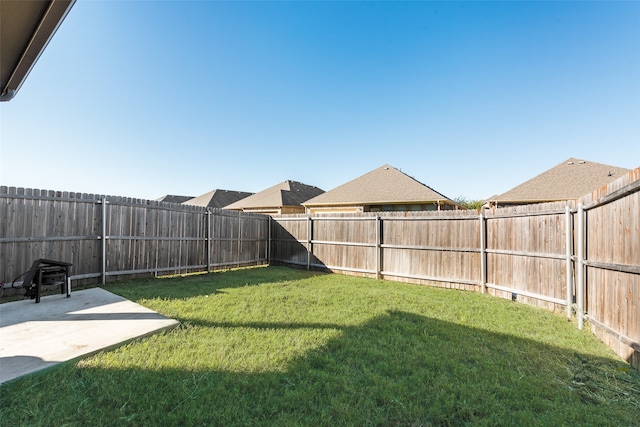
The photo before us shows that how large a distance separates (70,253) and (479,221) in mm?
9976

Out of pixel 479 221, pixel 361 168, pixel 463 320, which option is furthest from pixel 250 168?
pixel 463 320

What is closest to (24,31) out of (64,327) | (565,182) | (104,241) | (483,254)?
(64,327)

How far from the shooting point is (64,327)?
3488mm

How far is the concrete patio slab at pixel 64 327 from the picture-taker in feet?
8.68

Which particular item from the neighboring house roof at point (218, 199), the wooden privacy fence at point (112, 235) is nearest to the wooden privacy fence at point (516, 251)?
the wooden privacy fence at point (112, 235)

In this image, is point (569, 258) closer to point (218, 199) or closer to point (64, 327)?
point (64, 327)

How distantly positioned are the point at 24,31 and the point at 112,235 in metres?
6.00

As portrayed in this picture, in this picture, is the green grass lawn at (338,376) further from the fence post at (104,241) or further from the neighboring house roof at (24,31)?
the fence post at (104,241)

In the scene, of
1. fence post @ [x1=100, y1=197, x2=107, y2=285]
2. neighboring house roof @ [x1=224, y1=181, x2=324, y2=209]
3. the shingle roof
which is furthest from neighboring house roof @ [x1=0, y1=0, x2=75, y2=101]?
neighboring house roof @ [x1=224, y1=181, x2=324, y2=209]

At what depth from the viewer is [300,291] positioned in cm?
614

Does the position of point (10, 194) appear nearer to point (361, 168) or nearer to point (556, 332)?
point (556, 332)

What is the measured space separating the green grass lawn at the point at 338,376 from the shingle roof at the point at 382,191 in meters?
10.6

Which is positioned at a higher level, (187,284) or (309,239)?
(309,239)

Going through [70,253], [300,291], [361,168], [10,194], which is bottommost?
[300,291]
